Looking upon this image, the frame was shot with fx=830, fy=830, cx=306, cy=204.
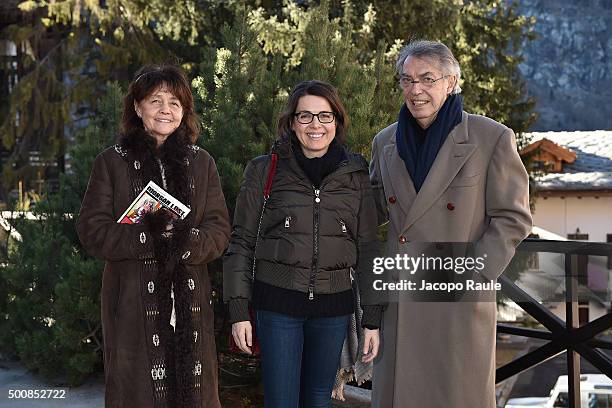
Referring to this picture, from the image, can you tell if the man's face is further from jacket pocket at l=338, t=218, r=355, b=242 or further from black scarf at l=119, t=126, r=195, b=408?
black scarf at l=119, t=126, r=195, b=408

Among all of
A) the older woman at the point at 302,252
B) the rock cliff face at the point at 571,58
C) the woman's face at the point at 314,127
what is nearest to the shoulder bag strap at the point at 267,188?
the older woman at the point at 302,252

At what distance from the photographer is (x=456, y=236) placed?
3.00 meters

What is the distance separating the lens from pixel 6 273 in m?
5.32

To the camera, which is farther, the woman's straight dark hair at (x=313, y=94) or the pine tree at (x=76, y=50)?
the pine tree at (x=76, y=50)

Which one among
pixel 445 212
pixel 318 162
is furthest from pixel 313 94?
pixel 445 212

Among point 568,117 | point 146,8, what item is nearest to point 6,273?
point 146,8

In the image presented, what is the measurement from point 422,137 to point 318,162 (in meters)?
0.42

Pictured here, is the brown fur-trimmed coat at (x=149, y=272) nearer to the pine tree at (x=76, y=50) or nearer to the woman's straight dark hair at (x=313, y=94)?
the woman's straight dark hair at (x=313, y=94)

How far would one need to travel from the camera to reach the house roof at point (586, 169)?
95.2 feet

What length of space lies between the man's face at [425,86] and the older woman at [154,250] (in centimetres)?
82

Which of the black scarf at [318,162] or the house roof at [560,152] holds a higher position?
the house roof at [560,152]

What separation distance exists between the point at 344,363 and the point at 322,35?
2.67 metres

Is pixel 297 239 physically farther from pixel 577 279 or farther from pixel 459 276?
pixel 577 279

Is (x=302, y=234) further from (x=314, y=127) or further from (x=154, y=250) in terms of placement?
(x=154, y=250)
